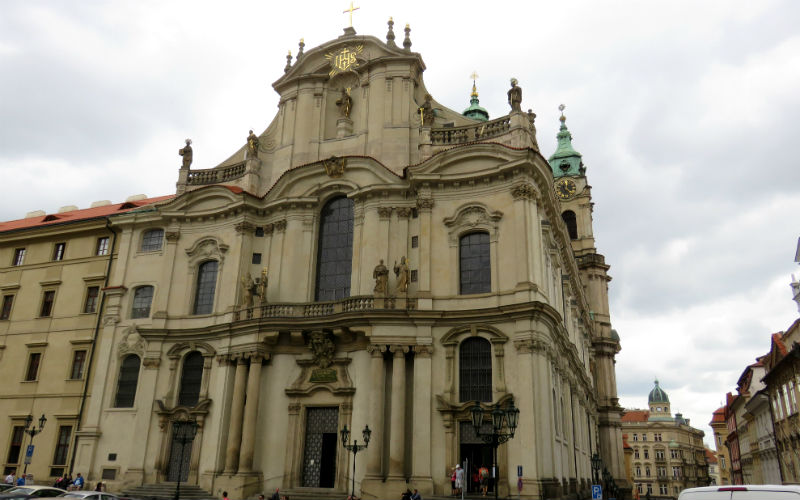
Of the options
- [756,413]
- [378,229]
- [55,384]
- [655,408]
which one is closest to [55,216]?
[55,384]

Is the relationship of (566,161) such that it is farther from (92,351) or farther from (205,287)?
(92,351)

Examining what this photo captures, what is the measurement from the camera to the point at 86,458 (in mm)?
30891

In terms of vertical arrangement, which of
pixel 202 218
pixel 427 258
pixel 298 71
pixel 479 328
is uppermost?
pixel 298 71

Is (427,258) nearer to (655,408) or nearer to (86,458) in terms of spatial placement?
(86,458)

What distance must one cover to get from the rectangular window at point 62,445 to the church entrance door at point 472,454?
21033 mm

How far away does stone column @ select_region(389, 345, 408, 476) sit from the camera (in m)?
25.7

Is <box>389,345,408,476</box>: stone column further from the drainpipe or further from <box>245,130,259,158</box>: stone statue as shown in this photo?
the drainpipe

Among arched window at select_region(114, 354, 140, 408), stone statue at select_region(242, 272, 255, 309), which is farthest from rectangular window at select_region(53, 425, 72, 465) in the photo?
stone statue at select_region(242, 272, 255, 309)

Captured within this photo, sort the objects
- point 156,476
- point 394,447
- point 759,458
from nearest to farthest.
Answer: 1. point 394,447
2. point 156,476
3. point 759,458

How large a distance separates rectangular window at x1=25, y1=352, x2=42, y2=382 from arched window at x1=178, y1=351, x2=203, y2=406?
9857 mm

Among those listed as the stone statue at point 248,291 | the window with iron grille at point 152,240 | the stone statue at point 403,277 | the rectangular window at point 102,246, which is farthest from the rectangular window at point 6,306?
the stone statue at point 403,277

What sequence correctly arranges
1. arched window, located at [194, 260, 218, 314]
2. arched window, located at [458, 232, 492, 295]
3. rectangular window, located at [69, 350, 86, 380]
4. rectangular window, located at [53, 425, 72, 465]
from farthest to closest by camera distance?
1. rectangular window, located at [69, 350, 86, 380]
2. arched window, located at [194, 260, 218, 314]
3. rectangular window, located at [53, 425, 72, 465]
4. arched window, located at [458, 232, 492, 295]

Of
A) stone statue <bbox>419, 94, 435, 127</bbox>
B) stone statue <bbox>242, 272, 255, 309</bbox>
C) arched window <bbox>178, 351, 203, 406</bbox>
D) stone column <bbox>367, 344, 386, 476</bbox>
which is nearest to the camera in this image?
stone column <bbox>367, 344, 386, 476</bbox>

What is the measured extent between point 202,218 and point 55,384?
12075 mm
